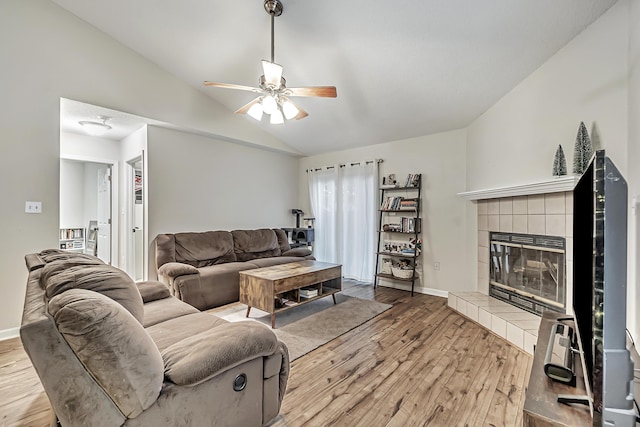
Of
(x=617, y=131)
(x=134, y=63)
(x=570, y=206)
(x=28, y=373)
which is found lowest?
(x=28, y=373)

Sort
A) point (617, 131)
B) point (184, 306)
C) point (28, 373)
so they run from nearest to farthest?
1. point (617, 131)
2. point (28, 373)
3. point (184, 306)

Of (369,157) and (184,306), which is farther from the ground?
(369,157)

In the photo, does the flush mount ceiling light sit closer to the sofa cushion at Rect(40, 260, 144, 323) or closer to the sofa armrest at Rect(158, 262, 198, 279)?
the sofa armrest at Rect(158, 262, 198, 279)

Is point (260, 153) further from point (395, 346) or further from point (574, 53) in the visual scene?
point (574, 53)

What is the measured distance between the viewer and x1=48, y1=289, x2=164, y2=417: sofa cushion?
2.99 ft

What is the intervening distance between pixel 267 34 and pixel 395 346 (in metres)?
3.23

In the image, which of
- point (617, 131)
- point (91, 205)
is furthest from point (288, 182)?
point (617, 131)

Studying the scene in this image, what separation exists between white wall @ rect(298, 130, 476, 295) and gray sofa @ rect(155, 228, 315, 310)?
1979mm

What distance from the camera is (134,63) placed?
3383 millimetres

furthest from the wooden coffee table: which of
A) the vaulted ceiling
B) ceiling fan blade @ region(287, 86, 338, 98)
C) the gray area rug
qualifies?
the vaulted ceiling

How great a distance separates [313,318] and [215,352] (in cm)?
199

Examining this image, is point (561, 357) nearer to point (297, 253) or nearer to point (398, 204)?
point (398, 204)

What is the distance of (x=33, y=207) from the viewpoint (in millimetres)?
2768

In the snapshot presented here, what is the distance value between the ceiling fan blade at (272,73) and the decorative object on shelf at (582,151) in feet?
7.63
